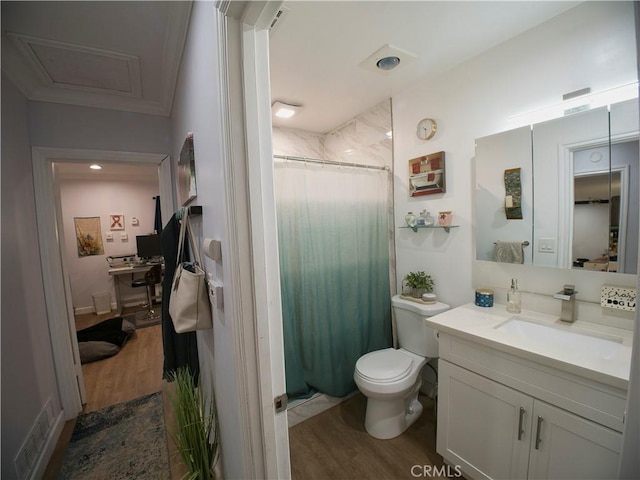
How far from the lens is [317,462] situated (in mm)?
1648

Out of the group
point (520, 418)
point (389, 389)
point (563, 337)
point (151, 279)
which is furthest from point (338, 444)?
point (151, 279)

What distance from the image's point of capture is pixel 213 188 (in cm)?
100

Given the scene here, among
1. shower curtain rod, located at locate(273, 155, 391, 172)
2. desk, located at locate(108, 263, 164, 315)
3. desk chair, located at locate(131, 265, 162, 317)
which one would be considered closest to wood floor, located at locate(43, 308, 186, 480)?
desk chair, located at locate(131, 265, 162, 317)

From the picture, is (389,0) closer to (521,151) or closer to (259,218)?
(521,151)

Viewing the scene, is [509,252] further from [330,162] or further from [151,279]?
[151,279]

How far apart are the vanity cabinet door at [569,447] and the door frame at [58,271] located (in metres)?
3.03

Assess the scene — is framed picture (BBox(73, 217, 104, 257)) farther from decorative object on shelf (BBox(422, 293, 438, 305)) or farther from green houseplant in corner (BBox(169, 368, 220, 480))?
decorative object on shelf (BBox(422, 293, 438, 305))

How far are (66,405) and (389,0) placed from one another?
343 cm

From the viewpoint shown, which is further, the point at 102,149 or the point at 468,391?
the point at 102,149

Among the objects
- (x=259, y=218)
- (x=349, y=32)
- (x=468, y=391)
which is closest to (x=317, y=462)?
(x=468, y=391)

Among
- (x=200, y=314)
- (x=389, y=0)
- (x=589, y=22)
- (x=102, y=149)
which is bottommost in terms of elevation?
(x=200, y=314)

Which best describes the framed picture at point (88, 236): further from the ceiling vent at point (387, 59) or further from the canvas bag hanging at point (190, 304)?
the ceiling vent at point (387, 59)

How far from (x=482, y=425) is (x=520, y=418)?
0.69 feet

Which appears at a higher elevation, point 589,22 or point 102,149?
point 589,22
